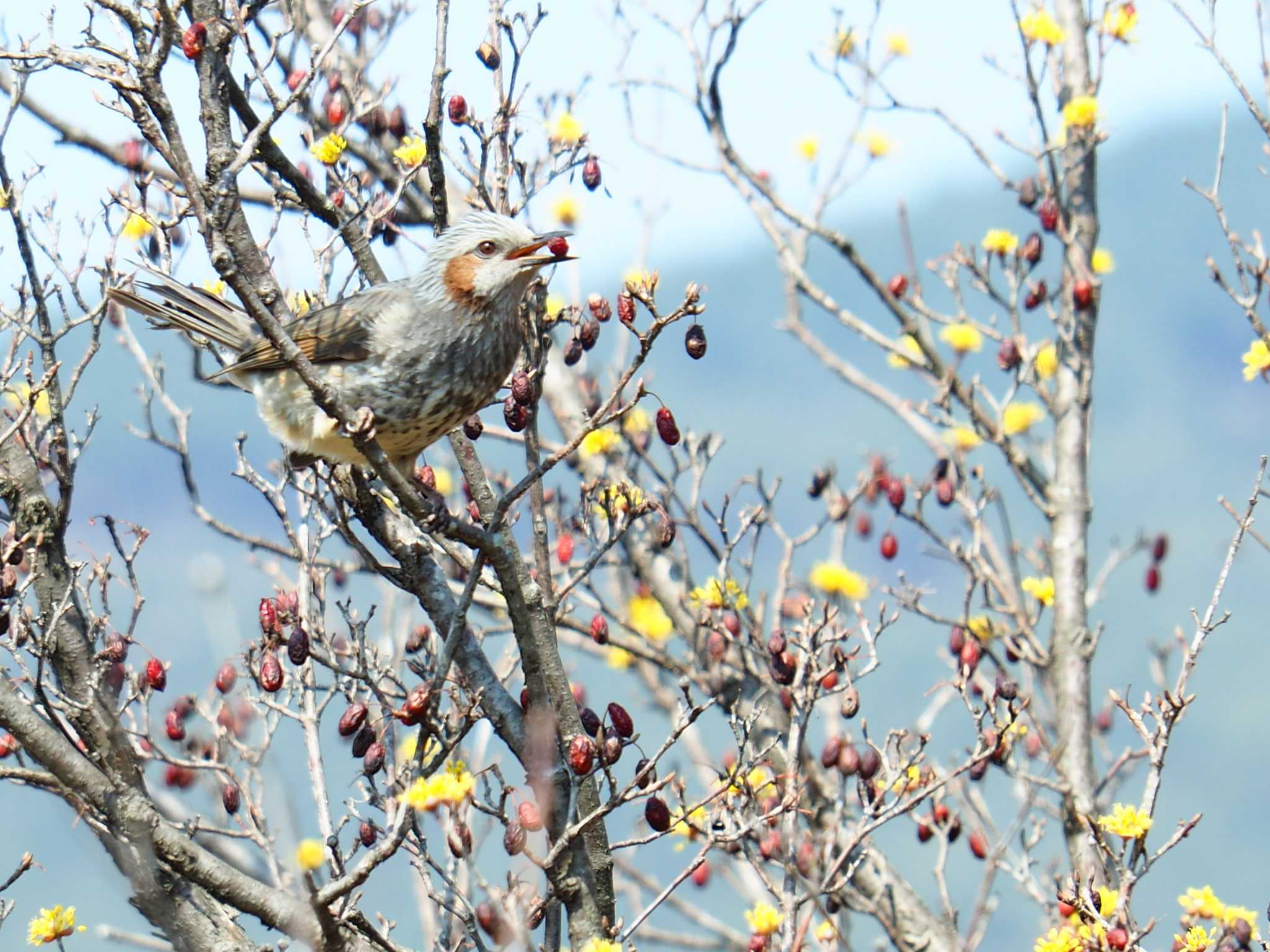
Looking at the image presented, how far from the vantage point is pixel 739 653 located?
18.6 ft

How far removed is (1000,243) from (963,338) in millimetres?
611

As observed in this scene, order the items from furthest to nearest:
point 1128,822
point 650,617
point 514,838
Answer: point 650,617 → point 514,838 → point 1128,822

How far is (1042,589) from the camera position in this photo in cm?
645

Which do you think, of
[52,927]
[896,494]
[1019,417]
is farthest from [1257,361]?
[52,927]

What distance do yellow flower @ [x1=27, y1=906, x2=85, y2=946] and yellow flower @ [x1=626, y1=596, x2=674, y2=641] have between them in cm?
392

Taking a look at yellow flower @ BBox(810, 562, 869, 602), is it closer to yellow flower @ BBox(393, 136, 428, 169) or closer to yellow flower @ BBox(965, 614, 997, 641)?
yellow flower @ BBox(965, 614, 997, 641)

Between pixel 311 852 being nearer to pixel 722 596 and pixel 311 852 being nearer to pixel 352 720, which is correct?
pixel 352 720

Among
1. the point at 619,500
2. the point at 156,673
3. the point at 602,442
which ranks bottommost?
the point at 156,673

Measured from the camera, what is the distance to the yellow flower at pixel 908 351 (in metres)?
6.91

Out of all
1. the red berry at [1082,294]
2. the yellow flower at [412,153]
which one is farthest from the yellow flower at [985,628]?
the yellow flower at [412,153]

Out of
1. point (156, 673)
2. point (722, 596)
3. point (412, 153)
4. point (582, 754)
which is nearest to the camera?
point (582, 754)

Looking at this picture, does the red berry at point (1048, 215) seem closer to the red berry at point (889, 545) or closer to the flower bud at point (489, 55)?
the red berry at point (889, 545)

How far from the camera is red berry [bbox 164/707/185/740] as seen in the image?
463 centimetres

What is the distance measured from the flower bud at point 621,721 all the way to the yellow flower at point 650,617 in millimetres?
3468
